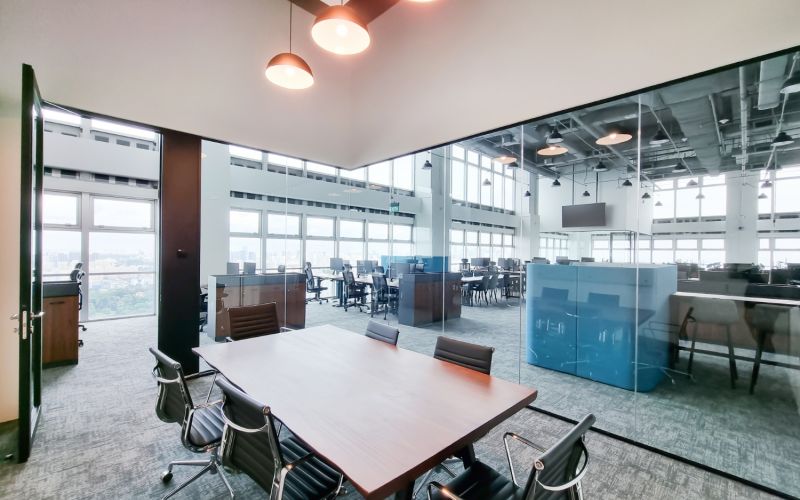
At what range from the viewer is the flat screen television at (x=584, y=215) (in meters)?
3.59

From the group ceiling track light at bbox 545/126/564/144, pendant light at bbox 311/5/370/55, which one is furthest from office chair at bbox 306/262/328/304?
pendant light at bbox 311/5/370/55

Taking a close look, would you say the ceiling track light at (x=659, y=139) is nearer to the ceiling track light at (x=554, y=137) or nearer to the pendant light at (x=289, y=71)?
the ceiling track light at (x=554, y=137)

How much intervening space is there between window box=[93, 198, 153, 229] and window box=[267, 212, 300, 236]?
11.4ft

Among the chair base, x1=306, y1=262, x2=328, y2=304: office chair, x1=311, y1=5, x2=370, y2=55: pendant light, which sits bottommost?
the chair base

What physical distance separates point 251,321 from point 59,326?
10.6ft

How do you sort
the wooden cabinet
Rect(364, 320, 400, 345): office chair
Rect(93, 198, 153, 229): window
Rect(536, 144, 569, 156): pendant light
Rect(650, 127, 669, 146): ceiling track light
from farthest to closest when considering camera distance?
Rect(93, 198, 153, 229): window, the wooden cabinet, Rect(536, 144, 569, 156): pendant light, Rect(650, 127, 669, 146): ceiling track light, Rect(364, 320, 400, 345): office chair

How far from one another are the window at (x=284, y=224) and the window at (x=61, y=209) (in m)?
4.11

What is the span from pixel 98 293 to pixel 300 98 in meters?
6.42

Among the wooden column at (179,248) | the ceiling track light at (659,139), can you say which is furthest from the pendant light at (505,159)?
the wooden column at (179,248)

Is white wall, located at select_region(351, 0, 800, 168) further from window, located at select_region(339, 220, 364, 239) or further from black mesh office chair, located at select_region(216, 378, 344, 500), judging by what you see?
black mesh office chair, located at select_region(216, 378, 344, 500)

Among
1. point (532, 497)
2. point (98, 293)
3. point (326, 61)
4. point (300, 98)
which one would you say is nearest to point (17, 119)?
point (300, 98)

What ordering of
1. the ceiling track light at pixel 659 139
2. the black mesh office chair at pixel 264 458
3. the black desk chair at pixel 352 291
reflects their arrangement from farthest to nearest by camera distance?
the black desk chair at pixel 352 291, the ceiling track light at pixel 659 139, the black mesh office chair at pixel 264 458

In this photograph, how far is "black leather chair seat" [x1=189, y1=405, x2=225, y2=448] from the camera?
198 centimetres

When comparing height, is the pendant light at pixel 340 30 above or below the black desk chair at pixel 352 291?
above
